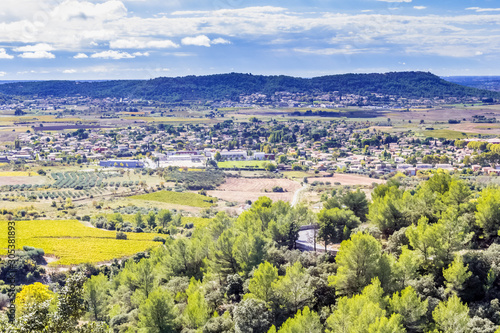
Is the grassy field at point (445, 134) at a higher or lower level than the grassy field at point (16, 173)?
higher

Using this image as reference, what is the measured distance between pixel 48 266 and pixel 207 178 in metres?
48.7

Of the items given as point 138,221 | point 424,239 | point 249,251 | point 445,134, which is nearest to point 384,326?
point 424,239

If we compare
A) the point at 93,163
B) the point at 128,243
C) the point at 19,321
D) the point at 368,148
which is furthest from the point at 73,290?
the point at 368,148

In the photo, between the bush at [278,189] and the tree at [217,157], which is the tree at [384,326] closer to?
the bush at [278,189]

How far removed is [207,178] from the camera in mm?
91188

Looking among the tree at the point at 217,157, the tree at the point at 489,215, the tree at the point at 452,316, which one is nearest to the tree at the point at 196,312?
the tree at the point at 452,316

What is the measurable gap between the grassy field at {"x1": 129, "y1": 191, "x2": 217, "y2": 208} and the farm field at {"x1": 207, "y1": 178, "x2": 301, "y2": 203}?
3.52 metres

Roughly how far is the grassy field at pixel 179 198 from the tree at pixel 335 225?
3912cm

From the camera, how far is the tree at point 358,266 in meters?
25.0

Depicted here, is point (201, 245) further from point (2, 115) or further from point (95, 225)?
point (2, 115)

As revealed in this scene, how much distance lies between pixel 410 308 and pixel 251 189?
62140 millimetres

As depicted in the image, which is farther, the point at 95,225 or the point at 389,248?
the point at 95,225

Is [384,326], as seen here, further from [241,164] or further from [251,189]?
[241,164]

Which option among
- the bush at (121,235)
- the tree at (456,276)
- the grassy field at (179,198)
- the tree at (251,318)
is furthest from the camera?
the grassy field at (179,198)
